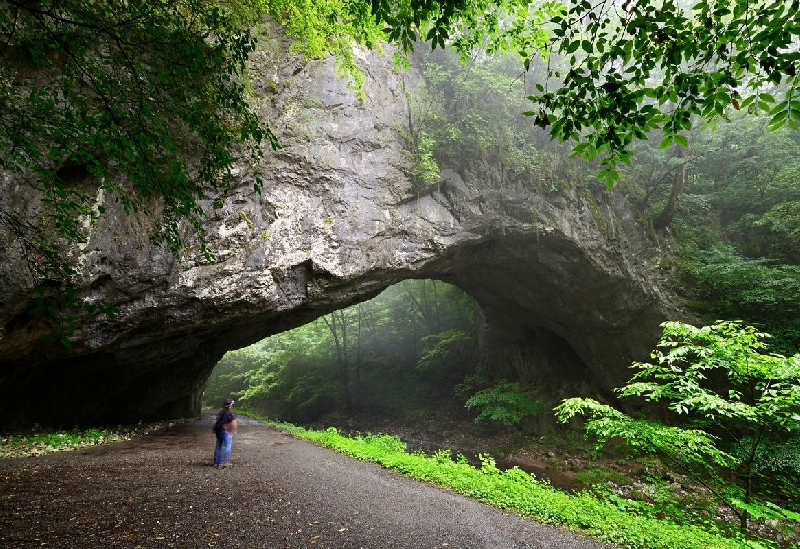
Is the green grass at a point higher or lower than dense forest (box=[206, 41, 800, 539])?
lower

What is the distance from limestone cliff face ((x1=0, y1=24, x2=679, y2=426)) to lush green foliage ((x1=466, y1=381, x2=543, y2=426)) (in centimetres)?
144

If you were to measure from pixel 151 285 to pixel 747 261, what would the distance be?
1677 cm

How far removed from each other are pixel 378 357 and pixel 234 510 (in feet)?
65.2

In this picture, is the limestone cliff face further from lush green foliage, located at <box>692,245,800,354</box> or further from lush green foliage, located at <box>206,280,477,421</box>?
lush green foliage, located at <box>206,280,477,421</box>

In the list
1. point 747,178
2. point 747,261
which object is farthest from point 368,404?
point 747,178

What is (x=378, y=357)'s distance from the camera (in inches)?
968

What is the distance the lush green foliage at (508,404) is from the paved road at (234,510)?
316 inches

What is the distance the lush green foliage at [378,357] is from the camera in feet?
70.8

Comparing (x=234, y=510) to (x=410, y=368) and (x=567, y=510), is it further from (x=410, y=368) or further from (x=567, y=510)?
(x=410, y=368)

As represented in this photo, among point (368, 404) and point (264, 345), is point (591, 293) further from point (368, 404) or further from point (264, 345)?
point (264, 345)

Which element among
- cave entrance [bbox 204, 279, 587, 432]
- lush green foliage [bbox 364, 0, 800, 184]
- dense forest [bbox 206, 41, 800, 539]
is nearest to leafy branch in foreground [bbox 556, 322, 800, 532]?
dense forest [bbox 206, 41, 800, 539]

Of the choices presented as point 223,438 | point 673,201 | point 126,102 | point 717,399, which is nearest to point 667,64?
point 717,399

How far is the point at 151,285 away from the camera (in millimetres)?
7824

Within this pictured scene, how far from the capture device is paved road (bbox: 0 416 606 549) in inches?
156
